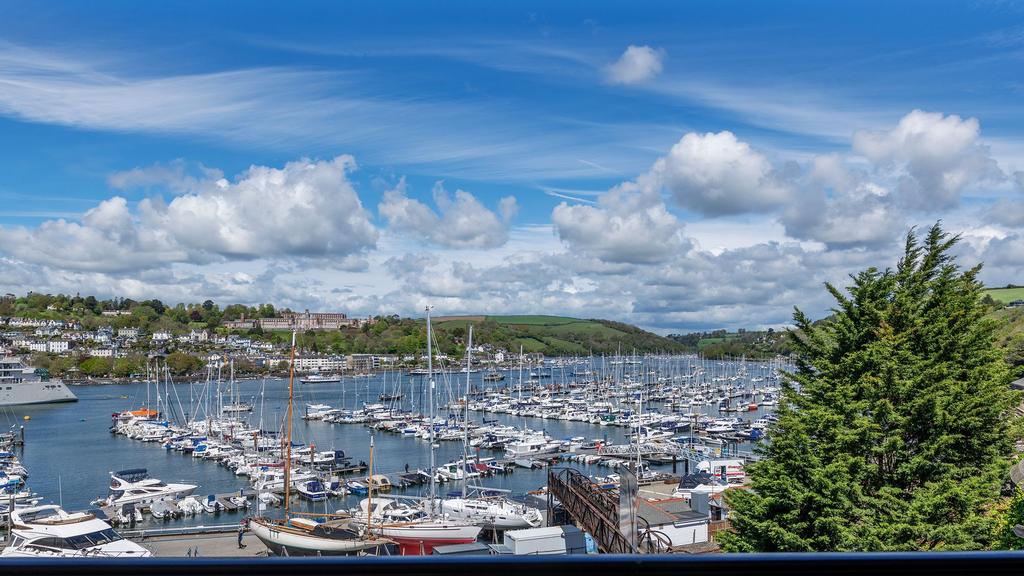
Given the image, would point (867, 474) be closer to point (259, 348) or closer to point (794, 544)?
point (794, 544)

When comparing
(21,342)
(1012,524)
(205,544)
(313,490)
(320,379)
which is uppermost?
(1012,524)

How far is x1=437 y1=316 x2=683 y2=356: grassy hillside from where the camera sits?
146 metres

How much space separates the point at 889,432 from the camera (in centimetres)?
1216

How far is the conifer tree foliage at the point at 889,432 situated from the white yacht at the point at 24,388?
79571 millimetres

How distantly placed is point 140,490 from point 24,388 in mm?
54360

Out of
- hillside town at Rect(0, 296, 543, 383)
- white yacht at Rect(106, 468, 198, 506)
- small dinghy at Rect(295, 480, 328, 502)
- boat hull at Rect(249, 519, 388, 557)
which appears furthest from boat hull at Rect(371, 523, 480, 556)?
hillside town at Rect(0, 296, 543, 383)

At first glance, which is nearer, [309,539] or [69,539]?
[69,539]

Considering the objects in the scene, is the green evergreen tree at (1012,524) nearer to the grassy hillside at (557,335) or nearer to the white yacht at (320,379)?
the white yacht at (320,379)

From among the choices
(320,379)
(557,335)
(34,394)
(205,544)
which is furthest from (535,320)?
(205,544)

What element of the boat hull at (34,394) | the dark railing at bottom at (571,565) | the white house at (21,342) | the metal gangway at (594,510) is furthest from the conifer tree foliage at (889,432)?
the white house at (21,342)

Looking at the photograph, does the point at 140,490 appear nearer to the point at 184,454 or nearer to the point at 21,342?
the point at 184,454

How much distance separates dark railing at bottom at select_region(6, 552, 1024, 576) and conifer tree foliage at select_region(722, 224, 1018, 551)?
11329 mm

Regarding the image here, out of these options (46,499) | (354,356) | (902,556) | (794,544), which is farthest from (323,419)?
(354,356)

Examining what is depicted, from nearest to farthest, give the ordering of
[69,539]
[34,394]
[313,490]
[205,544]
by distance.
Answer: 1. [69,539]
2. [205,544]
3. [313,490]
4. [34,394]
